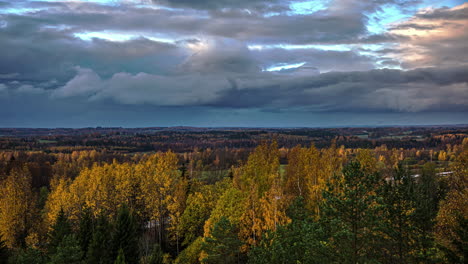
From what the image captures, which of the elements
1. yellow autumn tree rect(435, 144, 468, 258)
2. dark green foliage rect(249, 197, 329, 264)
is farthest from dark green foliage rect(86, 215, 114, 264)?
yellow autumn tree rect(435, 144, 468, 258)

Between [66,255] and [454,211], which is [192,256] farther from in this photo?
[454,211]

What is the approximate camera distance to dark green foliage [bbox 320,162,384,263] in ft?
79.5

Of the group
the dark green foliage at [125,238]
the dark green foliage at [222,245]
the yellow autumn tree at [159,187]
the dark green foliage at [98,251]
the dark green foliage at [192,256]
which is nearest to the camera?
the dark green foliage at [222,245]

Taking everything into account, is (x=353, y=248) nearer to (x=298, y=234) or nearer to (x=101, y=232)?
(x=298, y=234)

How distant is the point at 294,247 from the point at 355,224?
19.9ft

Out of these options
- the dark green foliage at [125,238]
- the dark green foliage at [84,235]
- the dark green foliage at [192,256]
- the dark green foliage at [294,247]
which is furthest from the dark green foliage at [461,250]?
the dark green foliage at [84,235]

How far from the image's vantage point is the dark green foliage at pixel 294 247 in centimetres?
2494

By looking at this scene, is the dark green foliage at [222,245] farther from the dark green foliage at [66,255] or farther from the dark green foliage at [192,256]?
the dark green foliage at [66,255]

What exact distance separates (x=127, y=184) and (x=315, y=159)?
36.2 metres

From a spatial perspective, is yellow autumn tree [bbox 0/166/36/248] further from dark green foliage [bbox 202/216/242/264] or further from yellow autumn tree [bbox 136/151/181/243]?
dark green foliage [bbox 202/216/242/264]

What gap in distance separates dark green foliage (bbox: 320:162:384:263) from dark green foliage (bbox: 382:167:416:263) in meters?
1.69

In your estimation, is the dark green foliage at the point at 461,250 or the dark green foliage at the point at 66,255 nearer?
the dark green foliage at the point at 461,250

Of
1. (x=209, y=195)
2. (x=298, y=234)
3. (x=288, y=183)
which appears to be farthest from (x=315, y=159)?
(x=298, y=234)

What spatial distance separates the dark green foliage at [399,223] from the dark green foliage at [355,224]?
169cm
